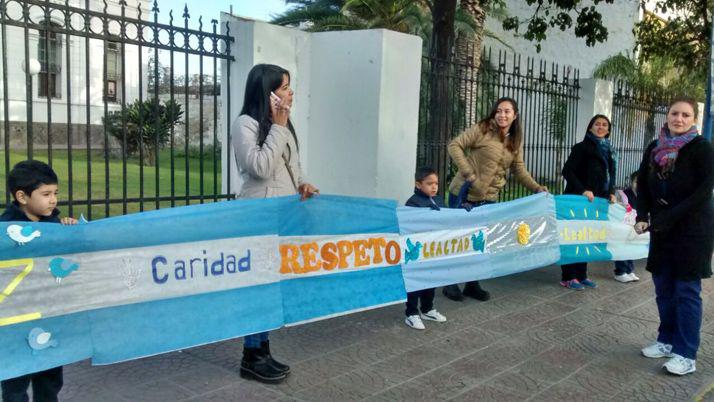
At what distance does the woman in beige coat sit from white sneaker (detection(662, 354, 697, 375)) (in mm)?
2116

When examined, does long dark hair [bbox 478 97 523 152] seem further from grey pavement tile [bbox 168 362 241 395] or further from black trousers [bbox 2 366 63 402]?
black trousers [bbox 2 366 63 402]

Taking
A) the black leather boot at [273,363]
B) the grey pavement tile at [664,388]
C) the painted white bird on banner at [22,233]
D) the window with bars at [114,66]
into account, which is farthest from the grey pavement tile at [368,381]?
the window with bars at [114,66]

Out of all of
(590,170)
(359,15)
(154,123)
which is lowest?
(590,170)

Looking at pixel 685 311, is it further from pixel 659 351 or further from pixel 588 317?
pixel 588 317

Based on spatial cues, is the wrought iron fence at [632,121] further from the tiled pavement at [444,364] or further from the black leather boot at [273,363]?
the black leather boot at [273,363]

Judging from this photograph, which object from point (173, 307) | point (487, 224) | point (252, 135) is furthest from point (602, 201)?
point (173, 307)

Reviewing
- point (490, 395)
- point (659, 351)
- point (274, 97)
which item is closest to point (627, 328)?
point (659, 351)

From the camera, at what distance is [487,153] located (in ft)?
20.2

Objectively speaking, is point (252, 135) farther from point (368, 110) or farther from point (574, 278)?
point (574, 278)

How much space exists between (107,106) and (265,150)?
68.2 inches

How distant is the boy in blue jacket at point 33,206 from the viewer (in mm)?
3041

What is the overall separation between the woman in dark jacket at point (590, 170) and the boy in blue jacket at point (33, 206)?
16.9 feet

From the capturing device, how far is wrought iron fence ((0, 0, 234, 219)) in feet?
15.5

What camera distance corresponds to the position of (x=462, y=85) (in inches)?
325
